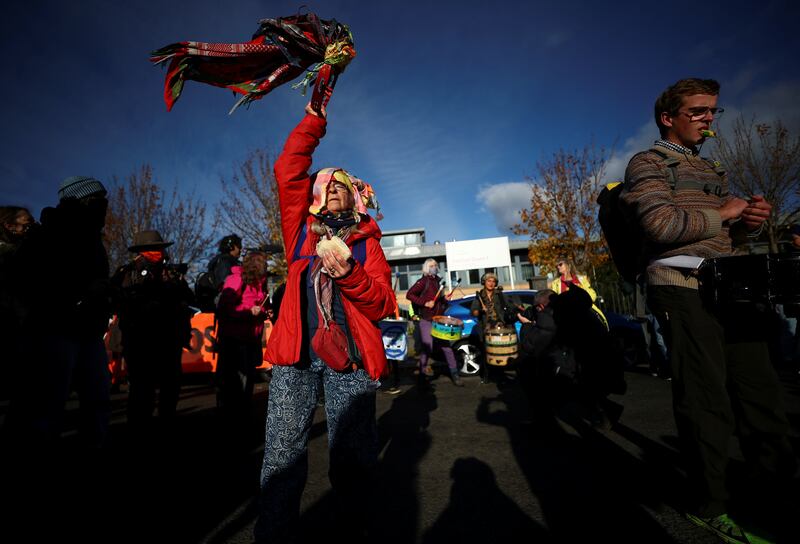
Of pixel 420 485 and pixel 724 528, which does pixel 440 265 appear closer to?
pixel 420 485

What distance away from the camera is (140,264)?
3.58 m

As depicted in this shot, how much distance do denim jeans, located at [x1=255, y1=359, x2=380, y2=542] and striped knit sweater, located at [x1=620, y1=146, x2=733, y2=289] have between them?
64.9 inches

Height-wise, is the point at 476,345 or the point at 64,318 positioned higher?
the point at 64,318

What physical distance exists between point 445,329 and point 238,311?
3.45 meters

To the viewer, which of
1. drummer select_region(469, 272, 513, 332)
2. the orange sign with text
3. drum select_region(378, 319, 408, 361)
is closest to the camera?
drum select_region(378, 319, 408, 361)

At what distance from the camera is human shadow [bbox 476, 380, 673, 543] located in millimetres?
2098

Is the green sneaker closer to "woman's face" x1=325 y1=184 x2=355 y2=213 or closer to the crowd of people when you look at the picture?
the crowd of people

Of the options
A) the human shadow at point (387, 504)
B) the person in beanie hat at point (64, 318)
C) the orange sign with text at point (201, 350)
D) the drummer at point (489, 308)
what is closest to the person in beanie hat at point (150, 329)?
the person in beanie hat at point (64, 318)

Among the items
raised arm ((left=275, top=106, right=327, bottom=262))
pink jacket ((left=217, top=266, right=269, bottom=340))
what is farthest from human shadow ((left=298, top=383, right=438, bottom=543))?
pink jacket ((left=217, top=266, right=269, bottom=340))

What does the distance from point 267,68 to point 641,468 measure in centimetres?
366

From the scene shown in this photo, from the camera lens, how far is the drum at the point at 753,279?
1.54m

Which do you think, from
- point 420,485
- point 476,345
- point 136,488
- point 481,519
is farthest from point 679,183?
point 476,345

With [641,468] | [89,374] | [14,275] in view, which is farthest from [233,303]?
[641,468]

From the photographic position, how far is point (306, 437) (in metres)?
1.80
